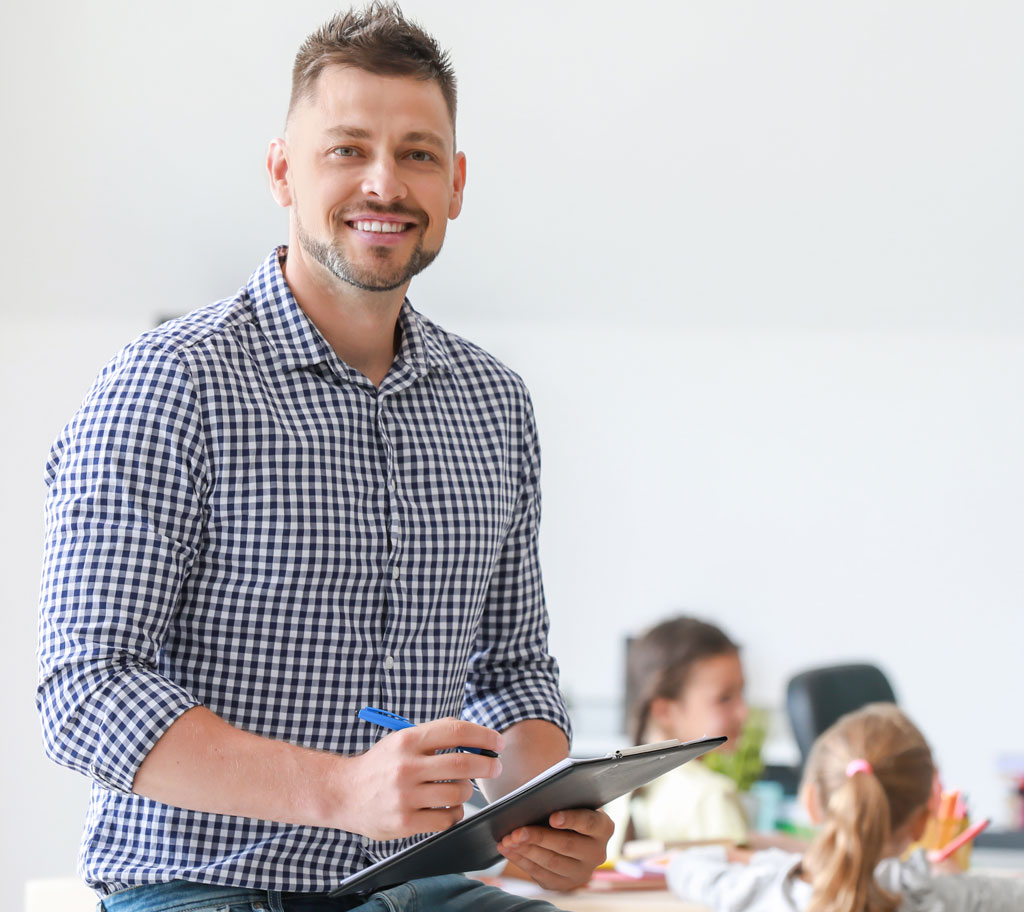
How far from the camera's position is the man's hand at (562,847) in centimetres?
118

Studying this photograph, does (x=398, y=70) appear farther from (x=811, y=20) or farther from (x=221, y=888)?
(x=811, y=20)

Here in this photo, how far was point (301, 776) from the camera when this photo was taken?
1.03 meters

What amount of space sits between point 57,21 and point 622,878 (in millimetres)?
2977

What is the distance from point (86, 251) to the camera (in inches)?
177

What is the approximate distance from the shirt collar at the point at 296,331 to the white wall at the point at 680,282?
7.75 ft

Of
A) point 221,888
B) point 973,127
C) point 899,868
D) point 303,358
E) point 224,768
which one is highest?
point 973,127

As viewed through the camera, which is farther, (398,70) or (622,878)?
(622,878)

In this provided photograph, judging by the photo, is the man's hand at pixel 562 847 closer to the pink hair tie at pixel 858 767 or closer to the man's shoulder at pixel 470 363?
the man's shoulder at pixel 470 363

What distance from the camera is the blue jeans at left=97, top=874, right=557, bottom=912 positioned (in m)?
1.09

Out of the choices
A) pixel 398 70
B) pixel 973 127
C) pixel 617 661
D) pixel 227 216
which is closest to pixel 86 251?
pixel 227 216

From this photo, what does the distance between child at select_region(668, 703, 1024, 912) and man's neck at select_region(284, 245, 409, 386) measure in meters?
1.19

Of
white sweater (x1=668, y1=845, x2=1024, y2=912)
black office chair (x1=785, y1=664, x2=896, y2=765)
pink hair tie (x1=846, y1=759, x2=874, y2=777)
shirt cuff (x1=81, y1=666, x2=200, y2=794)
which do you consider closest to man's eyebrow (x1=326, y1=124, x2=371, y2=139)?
shirt cuff (x1=81, y1=666, x2=200, y2=794)

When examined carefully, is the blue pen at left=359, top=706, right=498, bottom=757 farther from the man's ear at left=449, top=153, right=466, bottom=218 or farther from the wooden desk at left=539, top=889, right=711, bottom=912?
the wooden desk at left=539, top=889, right=711, bottom=912

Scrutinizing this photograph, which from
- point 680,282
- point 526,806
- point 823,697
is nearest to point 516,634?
point 526,806
